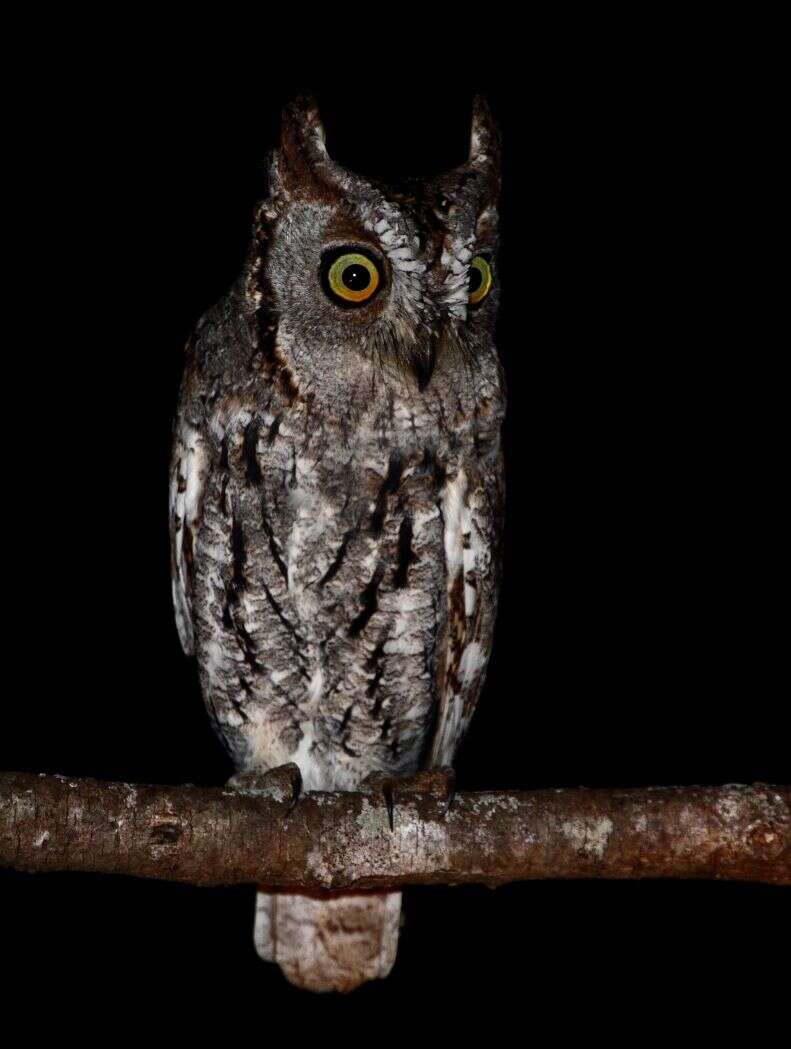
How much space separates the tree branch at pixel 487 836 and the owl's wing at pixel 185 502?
0.59 meters

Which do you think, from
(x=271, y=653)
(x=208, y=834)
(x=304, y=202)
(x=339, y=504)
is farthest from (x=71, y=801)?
(x=304, y=202)

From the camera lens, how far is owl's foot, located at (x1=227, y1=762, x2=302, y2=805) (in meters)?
2.12

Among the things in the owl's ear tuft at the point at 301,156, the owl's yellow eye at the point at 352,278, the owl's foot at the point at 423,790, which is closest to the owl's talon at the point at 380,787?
the owl's foot at the point at 423,790

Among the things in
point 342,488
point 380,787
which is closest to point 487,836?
point 380,787

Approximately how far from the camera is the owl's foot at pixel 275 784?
6.96ft

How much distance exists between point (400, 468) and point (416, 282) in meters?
0.37

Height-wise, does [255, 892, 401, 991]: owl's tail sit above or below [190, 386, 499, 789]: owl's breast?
below

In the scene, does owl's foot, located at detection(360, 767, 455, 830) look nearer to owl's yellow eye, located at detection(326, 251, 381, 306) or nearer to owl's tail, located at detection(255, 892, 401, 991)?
owl's tail, located at detection(255, 892, 401, 991)

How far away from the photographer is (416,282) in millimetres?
2146

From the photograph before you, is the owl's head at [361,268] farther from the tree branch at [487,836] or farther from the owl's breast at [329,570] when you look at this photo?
the tree branch at [487,836]

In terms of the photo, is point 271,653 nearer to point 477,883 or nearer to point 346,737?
point 346,737

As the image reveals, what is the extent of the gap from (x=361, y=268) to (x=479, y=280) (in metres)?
0.28

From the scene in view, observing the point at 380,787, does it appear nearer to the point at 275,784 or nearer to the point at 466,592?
the point at 275,784

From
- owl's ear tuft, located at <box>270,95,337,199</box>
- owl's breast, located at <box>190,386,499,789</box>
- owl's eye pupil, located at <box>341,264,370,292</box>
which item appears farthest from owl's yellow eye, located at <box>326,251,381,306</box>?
owl's breast, located at <box>190,386,499,789</box>
